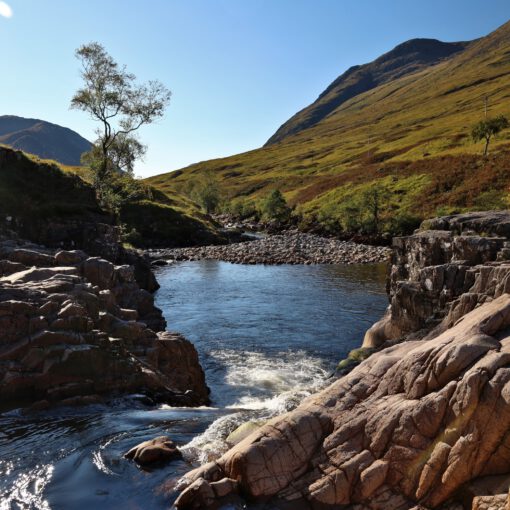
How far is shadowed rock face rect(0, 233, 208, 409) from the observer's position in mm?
21844

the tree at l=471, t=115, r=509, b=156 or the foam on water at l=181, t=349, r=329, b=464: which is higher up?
the tree at l=471, t=115, r=509, b=156

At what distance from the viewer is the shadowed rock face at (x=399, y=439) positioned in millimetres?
11938

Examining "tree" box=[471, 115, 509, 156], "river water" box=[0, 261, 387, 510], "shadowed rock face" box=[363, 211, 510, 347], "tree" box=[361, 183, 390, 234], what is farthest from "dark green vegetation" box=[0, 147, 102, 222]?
"tree" box=[471, 115, 509, 156]

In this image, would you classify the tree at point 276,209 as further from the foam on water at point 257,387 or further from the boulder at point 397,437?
the boulder at point 397,437

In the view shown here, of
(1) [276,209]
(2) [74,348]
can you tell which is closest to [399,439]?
(2) [74,348]

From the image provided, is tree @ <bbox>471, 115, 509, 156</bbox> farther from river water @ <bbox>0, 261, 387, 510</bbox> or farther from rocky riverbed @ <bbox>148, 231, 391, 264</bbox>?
river water @ <bbox>0, 261, 387, 510</bbox>

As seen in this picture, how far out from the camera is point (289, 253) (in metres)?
78.4

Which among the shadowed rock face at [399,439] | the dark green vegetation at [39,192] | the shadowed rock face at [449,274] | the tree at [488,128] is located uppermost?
the tree at [488,128]

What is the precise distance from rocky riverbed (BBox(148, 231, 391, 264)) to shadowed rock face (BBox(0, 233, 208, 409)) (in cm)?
4714

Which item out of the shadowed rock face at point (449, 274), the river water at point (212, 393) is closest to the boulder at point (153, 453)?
the river water at point (212, 393)

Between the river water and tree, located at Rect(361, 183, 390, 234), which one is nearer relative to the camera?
the river water

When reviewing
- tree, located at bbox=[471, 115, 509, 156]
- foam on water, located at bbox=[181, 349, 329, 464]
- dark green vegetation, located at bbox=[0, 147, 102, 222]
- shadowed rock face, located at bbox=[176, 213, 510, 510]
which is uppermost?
tree, located at bbox=[471, 115, 509, 156]

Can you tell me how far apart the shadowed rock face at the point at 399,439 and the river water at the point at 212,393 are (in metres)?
3.10

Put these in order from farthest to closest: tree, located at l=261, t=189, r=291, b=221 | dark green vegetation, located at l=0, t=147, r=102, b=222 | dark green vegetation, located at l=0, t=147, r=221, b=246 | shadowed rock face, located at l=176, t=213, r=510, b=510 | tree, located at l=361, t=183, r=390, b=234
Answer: tree, located at l=261, t=189, r=291, b=221 < tree, located at l=361, t=183, r=390, b=234 < dark green vegetation, located at l=0, t=147, r=102, b=222 < dark green vegetation, located at l=0, t=147, r=221, b=246 < shadowed rock face, located at l=176, t=213, r=510, b=510
